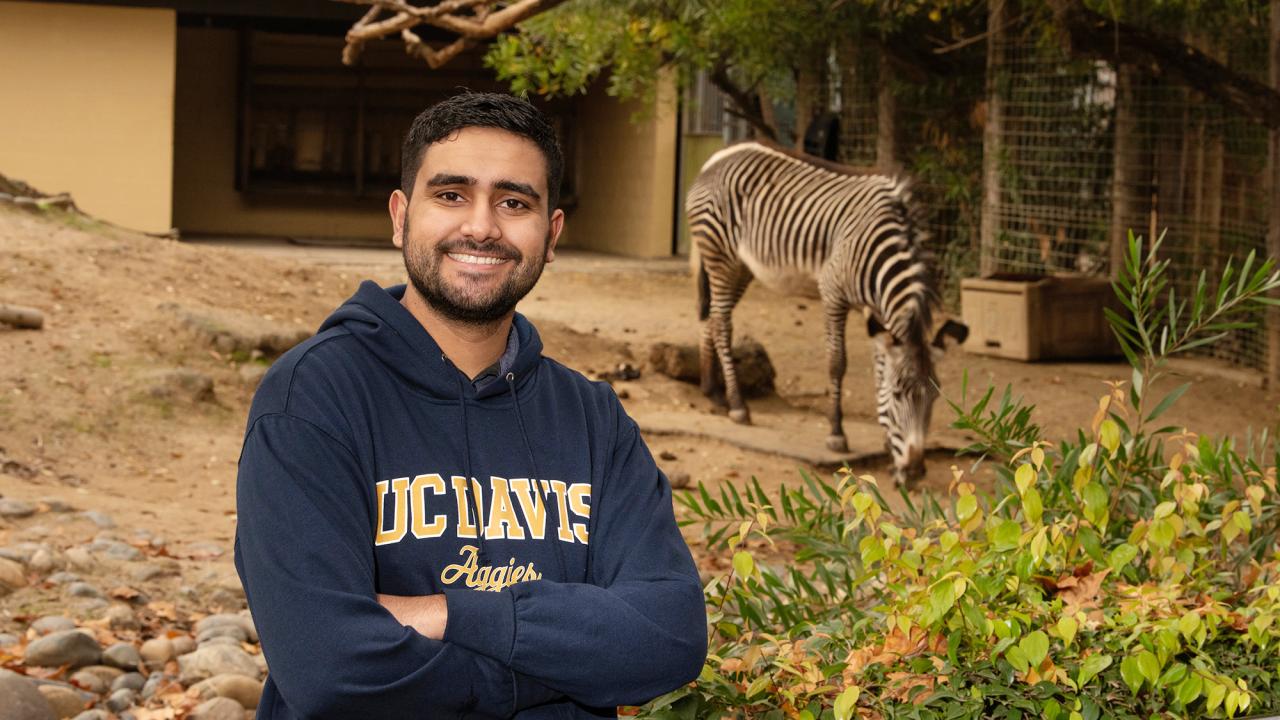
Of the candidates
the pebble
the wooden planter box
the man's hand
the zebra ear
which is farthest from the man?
the wooden planter box

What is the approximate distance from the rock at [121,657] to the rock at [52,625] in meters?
0.21

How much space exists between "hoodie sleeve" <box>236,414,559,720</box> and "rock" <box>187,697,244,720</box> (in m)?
2.30

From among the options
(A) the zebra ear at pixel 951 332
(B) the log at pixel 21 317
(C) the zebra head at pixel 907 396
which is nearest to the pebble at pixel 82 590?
(B) the log at pixel 21 317

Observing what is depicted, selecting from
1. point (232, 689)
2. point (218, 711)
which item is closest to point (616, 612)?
point (218, 711)

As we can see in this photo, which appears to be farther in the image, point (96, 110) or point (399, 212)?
point (96, 110)

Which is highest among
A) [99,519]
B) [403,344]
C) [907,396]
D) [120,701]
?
[403,344]

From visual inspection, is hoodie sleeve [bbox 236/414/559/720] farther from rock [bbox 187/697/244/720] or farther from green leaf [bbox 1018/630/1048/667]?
rock [bbox 187/697/244/720]

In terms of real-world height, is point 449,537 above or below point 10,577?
above

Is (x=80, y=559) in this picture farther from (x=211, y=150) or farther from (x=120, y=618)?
(x=211, y=150)

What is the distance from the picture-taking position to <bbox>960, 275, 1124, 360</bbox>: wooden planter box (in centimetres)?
1222

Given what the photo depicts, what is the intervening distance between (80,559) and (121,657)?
39.0 inches

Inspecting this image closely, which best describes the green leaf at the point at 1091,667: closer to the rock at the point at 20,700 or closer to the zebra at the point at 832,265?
the rock at the point at 20,700

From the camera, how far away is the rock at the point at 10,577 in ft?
16.5

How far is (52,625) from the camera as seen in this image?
4.73 m
